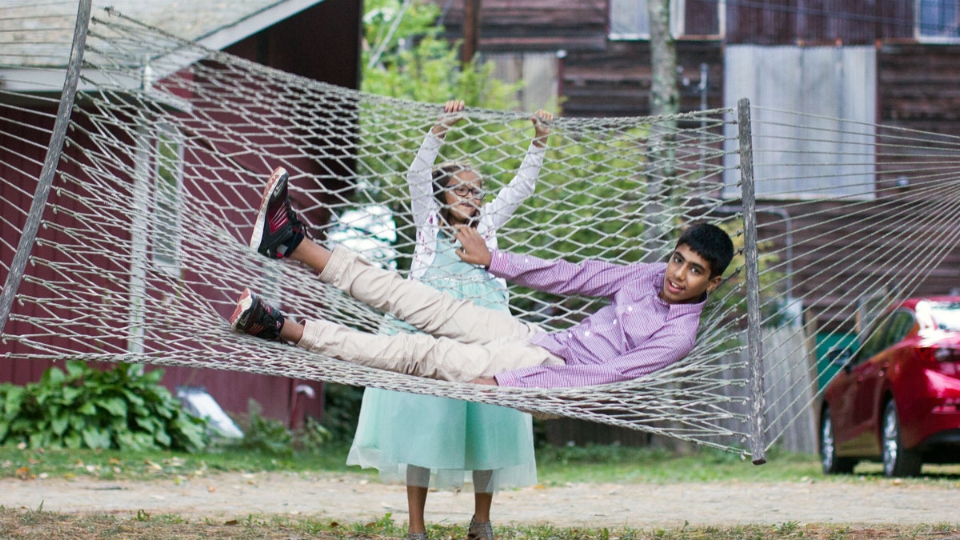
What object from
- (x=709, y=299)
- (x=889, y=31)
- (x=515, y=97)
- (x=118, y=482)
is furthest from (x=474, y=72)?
(x=709, y=299)

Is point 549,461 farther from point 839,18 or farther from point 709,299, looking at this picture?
point 839,18

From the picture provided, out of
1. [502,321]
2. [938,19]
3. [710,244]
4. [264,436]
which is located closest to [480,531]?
[502,321]

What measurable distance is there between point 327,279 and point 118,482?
2.07m

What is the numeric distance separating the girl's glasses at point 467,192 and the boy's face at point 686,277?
61cm

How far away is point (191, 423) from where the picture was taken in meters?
6.40

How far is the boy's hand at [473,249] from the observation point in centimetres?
333

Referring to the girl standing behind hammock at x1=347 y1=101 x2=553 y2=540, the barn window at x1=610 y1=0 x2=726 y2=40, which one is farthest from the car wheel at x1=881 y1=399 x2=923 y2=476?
the barn window at x1=610 y1=0 x2=726 y2=40

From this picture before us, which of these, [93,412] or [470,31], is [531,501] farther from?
[470,31]

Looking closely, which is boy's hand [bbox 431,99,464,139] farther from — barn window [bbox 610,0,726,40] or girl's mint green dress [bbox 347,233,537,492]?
barn window [bbox 610,0,726,40]

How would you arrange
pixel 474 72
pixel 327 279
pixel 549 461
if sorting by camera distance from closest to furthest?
pixel 327 279 → pixel 549 461 → pixel 474 72

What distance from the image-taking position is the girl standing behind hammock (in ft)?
10.6

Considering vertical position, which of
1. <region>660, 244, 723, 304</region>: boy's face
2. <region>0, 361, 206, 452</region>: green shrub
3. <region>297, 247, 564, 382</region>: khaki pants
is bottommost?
<region>0, 361, 206, 452</region>: green shrub

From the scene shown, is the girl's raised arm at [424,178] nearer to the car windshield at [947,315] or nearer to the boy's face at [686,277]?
the boy's face at [686,277]

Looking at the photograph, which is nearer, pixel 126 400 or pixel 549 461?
pixel 126 400
